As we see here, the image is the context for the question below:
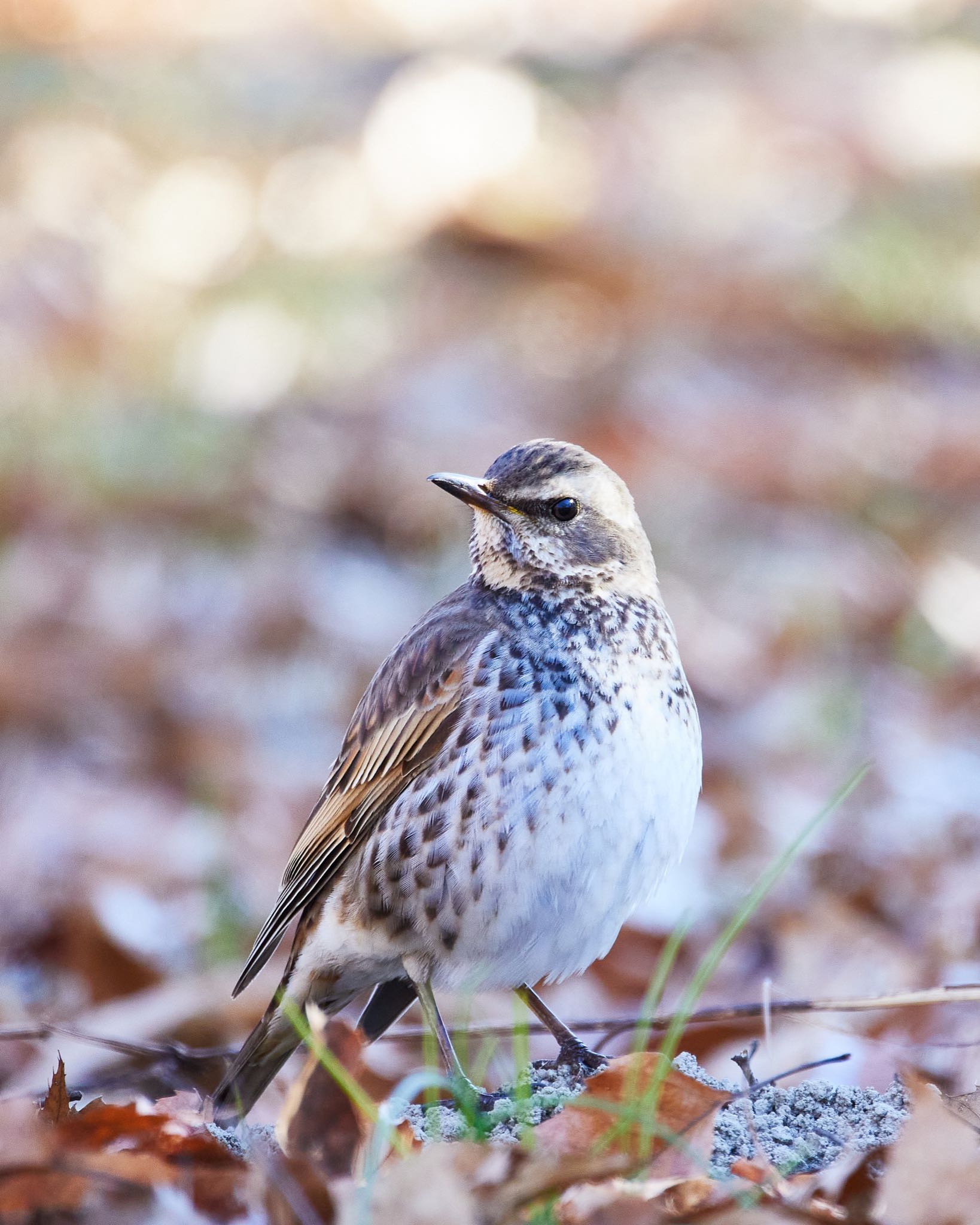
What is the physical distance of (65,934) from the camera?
538cm

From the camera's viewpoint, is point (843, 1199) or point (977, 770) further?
point (977, 770)

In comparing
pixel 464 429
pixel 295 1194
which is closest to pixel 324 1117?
pixel 295 1194

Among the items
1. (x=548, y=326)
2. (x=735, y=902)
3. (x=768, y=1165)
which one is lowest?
(x=735, y=902)

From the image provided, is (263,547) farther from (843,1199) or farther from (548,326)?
(843,1199)

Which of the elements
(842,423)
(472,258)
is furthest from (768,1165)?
(472,258)

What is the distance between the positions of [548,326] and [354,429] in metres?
2.36

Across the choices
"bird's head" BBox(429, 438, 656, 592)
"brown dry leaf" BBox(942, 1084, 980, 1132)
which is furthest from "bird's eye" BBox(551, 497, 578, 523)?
"brown dry leaf" BBox(942, 1084, 980, 1132)

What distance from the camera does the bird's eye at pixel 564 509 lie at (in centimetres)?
414

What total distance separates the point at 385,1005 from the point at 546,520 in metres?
1.35

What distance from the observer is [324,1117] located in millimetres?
2742

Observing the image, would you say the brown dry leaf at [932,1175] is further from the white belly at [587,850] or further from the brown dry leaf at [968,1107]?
the white belly at [587,850]

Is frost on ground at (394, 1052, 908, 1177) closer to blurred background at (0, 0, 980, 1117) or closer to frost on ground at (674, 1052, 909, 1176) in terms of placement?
frost on ground at (674, 1052, 909, 1176)

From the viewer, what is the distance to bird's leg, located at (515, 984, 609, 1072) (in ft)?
13.3

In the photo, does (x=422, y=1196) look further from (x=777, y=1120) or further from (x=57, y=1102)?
(x=777, y=1120)
